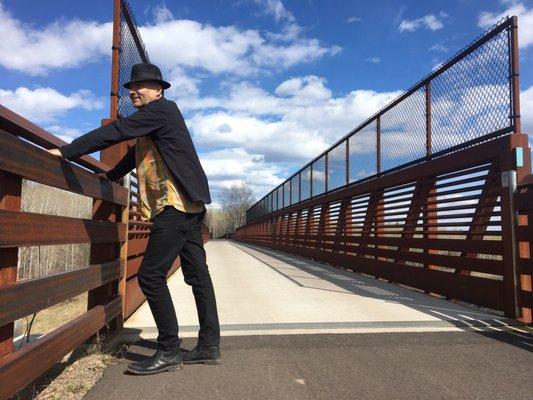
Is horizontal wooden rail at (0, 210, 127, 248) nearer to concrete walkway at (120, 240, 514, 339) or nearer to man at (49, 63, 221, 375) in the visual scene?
man at (49, 63, 221, 375)

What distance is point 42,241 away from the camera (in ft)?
8.80

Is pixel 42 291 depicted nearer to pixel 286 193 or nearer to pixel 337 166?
pixel 337 166

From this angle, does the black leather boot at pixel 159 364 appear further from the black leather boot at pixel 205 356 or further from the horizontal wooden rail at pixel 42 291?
the horizontal wooden rail at pixel 42 291

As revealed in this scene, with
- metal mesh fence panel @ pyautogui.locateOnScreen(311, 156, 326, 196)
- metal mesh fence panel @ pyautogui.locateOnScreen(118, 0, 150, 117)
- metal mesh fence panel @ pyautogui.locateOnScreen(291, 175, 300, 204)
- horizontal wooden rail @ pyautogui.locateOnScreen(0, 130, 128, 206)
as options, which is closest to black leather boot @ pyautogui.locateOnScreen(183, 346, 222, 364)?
horizontal wooden rail @ pyautogui.locateOnScreen(0, 130, 128, 206)

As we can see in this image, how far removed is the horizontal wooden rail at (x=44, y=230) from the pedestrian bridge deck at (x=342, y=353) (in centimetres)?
96

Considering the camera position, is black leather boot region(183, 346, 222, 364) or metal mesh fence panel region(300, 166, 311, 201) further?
metal mesh fence panel region(300, 166, 311, 201)

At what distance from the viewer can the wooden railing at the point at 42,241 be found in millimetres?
2389

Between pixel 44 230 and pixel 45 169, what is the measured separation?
1.13ft

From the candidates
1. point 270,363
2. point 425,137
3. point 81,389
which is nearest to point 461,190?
point 425,137

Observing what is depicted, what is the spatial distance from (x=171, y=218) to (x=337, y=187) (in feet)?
32.5

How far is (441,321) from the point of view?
16.5ft

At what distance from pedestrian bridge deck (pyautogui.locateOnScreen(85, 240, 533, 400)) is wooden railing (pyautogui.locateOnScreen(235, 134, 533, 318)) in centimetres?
37

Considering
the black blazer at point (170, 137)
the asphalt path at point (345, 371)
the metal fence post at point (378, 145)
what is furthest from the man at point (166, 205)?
the metal fence post at point (378, 145)

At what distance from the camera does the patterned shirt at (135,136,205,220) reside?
354 cm
